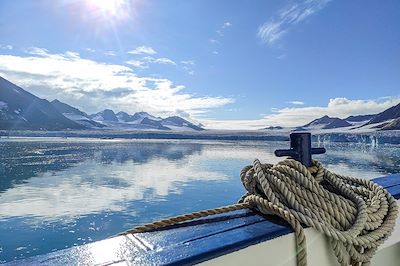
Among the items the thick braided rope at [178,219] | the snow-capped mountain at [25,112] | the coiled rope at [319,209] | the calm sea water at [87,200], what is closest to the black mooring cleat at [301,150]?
the coiled rope at [319,209]

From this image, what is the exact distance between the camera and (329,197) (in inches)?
23.8

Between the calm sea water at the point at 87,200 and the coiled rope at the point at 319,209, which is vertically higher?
the coiled rope at the point at 319,209

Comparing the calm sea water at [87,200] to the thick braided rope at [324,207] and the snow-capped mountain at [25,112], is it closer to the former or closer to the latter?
the thick braided rope at [324,207]

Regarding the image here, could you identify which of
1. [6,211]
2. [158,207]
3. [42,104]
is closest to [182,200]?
[158,207]

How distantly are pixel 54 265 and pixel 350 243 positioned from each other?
478 millimetres

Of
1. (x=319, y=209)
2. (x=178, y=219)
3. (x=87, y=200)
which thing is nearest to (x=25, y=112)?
(x=87, y=200)

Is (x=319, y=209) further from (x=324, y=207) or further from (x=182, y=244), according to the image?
(x=182, y=244)

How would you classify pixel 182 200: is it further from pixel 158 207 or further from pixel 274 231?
pixel 274 231

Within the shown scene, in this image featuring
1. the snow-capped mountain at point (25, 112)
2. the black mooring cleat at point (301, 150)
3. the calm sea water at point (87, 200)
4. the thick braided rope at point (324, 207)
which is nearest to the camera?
the thick braided rope at point (324, 207)

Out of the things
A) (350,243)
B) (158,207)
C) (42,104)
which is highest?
(42,104)

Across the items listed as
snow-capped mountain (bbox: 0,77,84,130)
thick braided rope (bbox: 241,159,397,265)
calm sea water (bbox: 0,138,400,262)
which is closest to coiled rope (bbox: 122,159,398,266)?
thick braided rope (bbox: 241,159,397,265)

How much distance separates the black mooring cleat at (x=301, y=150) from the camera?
68 centimetres

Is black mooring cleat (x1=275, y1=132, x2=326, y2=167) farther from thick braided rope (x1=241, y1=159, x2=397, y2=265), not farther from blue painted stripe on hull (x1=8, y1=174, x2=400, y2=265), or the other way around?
blue painted stripe on hull (x1=8, y1=174, x2=400, y2=265)

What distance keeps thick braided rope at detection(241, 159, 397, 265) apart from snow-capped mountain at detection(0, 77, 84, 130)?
6133 centimetres
